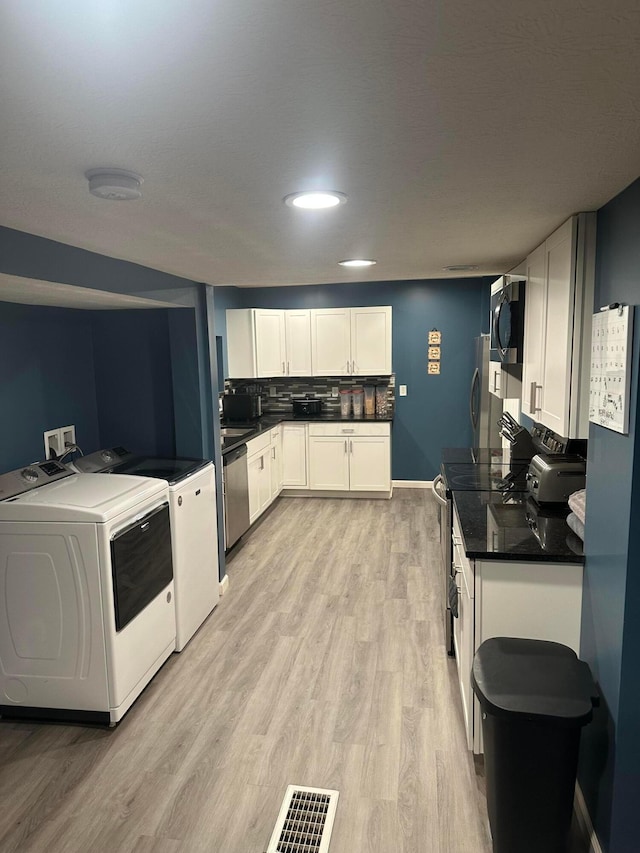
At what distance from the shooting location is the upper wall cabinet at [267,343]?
607cm

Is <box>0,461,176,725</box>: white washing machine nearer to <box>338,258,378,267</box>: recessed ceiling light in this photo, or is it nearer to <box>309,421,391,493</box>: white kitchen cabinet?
<box>338,258,378,267</box>: recessed ceiling light

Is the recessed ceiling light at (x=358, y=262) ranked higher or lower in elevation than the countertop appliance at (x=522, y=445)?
higher

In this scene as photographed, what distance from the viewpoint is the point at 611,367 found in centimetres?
169

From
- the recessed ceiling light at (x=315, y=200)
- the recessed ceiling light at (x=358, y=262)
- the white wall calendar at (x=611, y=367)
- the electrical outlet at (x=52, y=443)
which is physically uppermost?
the recessed ceiling light at (x=358, y=262)

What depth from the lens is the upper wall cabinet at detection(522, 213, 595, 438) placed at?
193 cm

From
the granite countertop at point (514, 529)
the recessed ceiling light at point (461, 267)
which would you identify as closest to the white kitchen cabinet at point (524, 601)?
the granite countertop at point (514, 529)

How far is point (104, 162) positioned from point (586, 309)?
5.08 ft

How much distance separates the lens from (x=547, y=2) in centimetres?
69

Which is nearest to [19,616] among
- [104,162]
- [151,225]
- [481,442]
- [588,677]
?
[151,225]

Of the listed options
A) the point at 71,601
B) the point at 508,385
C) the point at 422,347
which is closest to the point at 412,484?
the point at 422,347

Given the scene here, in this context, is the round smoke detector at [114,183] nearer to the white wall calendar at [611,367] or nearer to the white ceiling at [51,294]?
the white ceiling at [51,294]

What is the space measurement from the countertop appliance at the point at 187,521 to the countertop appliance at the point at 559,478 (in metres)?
1.87

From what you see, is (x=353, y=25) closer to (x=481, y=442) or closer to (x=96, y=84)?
(x=96, y=84)

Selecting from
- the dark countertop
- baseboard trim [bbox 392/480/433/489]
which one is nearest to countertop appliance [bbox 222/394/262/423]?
the dark countertop
